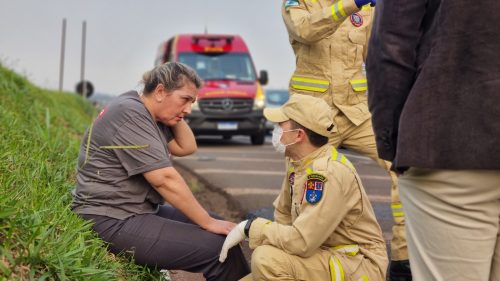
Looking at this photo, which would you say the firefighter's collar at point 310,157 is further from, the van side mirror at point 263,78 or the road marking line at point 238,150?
the van side mirror at point 263,78

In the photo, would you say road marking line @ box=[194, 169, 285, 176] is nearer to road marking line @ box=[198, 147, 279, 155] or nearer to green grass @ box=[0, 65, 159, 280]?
road marking line @ box=[198, 147, 279, 155]

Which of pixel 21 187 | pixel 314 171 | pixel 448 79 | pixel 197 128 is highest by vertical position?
pixel 448 79

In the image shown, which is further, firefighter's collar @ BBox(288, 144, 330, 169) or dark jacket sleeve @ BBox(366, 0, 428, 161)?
firefighter's collar @ BBox(288, 144, 330, 169)

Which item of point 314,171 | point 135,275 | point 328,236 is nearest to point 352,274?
point 328,236

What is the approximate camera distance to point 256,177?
33.6 feet

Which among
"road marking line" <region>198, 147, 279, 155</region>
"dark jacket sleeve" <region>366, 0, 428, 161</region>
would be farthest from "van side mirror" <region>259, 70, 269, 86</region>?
"dark jacket sleeve" <region>366, 0, 428, 161</region>

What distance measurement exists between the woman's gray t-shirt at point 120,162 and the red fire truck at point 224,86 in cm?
1305

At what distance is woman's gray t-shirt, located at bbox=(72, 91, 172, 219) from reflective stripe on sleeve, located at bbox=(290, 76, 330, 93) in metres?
1.05

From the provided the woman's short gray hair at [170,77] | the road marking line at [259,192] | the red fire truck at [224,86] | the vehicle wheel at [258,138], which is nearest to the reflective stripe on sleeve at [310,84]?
the woman's short gray hair at [170,77]

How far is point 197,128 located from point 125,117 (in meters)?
13.3

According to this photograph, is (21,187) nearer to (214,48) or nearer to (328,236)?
(328,236)

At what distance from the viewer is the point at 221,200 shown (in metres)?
7.98

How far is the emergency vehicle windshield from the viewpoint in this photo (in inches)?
703

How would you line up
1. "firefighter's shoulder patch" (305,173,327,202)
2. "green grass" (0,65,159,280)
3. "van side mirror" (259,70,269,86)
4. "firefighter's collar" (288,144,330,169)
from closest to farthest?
"green grass" (0,65,159,280)
"firefighter's shoulder patch" (305,173,327,202)
"firefighter's collar" (288,144,330,169)
"van side mirror" (259,70,269,86)
